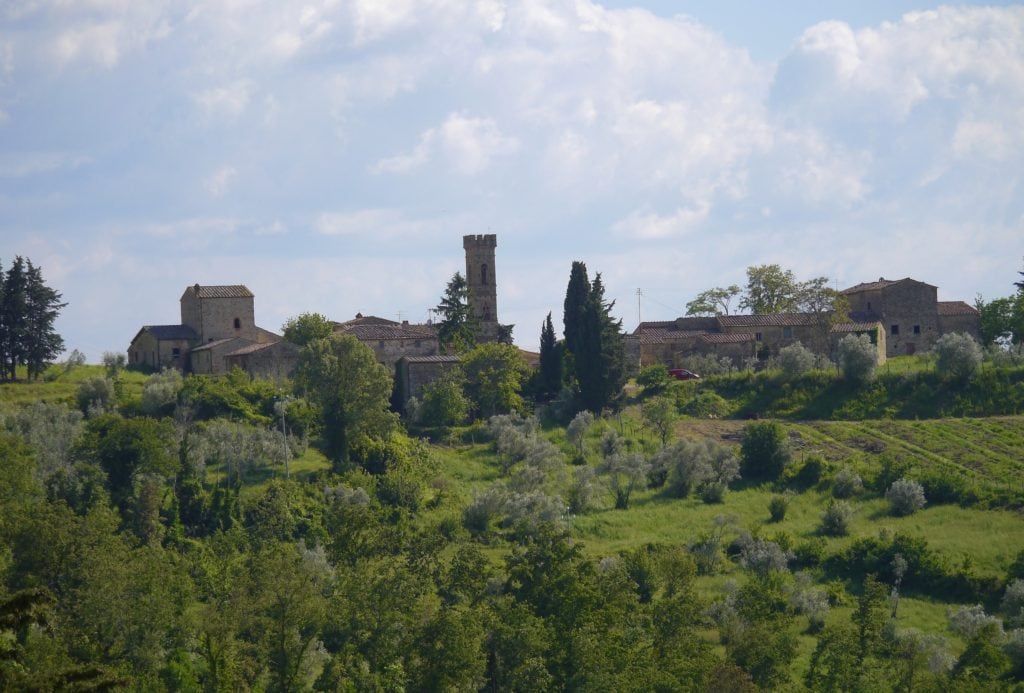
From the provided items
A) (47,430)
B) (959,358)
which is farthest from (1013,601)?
(47,430)

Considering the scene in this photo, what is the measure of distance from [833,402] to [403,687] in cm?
3713

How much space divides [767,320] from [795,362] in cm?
1119

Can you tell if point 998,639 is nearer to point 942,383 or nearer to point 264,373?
point 942,383

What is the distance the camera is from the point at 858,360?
72.6m

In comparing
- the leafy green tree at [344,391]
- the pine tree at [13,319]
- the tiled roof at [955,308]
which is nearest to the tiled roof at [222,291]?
the pine tree at [13,319]

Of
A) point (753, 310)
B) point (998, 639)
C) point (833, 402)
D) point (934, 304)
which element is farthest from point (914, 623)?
point (753, 310)

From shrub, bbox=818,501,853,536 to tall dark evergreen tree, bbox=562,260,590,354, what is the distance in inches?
736

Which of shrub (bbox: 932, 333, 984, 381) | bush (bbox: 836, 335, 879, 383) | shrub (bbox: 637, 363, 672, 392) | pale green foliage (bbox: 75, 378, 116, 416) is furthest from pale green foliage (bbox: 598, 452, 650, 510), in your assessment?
pale green foliage (bbox: 75, 378, 116, 416)

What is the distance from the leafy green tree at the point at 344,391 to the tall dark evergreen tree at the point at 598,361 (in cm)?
1152

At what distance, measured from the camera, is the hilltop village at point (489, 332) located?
2926 inches

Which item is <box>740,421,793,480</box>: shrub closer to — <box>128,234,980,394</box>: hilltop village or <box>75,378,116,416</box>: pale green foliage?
<box>128,234,980,394</box>: hilltop village

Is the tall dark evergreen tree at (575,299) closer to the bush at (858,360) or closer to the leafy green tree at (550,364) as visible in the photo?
the leafy green tree at (550,364)

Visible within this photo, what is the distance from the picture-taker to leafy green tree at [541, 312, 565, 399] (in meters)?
73.6

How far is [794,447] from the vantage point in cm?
6525
